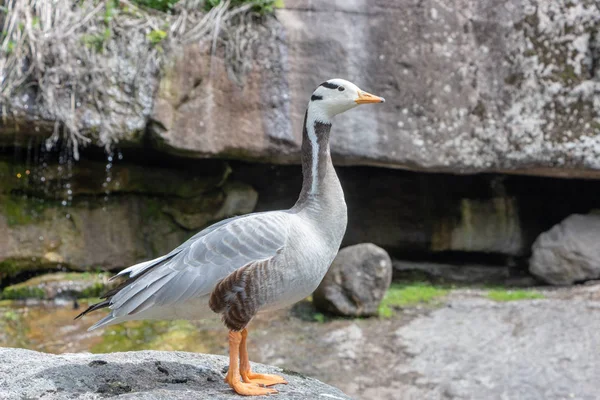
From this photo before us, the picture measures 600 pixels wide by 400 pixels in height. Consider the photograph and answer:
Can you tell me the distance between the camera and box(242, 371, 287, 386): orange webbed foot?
3.14m

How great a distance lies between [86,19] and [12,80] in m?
0.92

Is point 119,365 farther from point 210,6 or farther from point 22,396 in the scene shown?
point 210,6

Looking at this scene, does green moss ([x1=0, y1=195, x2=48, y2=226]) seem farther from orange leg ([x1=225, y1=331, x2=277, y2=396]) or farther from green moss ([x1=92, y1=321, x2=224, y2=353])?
orange leg ([x1=225, y1=331, x2=277, y2=396])

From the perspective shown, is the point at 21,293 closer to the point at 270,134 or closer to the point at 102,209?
the point at 102,209

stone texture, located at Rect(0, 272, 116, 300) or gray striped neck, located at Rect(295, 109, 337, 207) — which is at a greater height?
gray striped neck, located at Rect(295, 109, 337, 207)

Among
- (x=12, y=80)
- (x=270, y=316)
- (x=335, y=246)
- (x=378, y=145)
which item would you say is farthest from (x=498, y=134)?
(x=12, y=80)

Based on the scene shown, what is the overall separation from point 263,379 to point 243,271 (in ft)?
1.96

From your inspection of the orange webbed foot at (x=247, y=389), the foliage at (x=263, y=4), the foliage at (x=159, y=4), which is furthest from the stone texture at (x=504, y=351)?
the foliage at (x=159, y=4)

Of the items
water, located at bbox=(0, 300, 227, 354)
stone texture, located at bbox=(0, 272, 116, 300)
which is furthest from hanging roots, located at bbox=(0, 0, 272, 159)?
water, located at bbox=(0, 300, 227, 354)

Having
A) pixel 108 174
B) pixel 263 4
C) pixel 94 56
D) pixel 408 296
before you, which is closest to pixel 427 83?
pixel 263 4

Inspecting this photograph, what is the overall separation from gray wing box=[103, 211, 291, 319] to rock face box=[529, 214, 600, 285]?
4.70 m

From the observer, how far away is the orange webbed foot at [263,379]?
3.14 metres

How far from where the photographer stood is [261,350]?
5473mm

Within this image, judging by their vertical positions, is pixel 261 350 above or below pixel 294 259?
below
